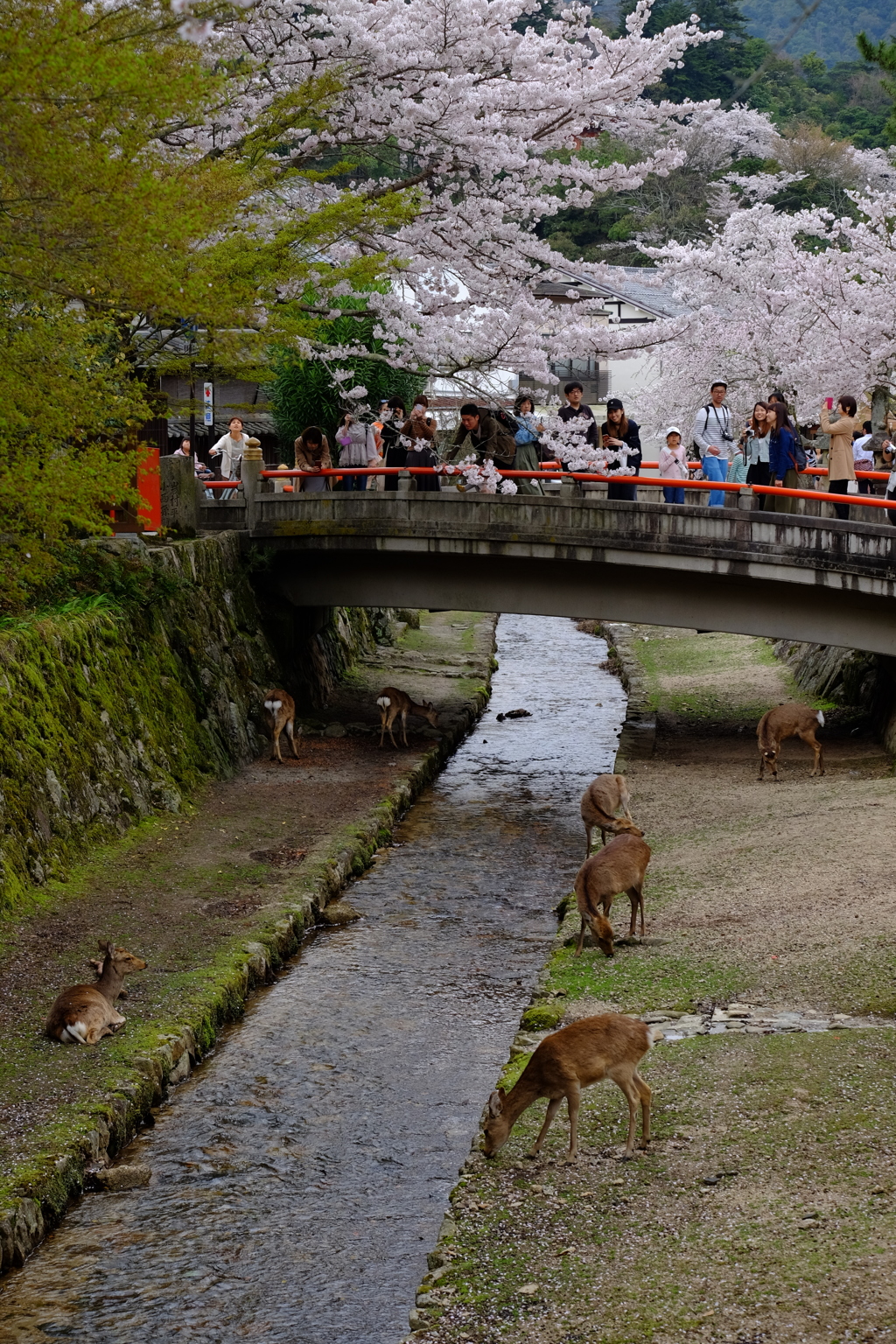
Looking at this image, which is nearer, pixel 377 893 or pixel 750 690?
pixel 377 893

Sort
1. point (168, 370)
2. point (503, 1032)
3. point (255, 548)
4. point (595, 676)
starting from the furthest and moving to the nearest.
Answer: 1. point (595, 676)
2. point (255, 548)
3. point (168, 370)
4. point (503, 1032)

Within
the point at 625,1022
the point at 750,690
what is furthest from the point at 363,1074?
the point at 750,690

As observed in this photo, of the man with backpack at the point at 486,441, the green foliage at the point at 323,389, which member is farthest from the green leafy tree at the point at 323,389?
the man with backpack at the point at 486,441

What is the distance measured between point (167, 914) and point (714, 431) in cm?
1256

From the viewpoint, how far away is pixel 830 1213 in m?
7.86

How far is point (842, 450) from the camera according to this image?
70.3ft

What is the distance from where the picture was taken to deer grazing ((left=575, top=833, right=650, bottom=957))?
13.1 m

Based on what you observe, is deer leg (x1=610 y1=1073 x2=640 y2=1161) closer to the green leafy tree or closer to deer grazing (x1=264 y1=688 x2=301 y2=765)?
deer grazing (x1=264 y1=688 x2=301 y2=765)

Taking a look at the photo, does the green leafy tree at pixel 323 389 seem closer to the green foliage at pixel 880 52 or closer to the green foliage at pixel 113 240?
the green foliage at pixel 113 240

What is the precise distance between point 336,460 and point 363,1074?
69.1 feet

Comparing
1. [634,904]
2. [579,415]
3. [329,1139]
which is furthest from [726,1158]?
[579,415]

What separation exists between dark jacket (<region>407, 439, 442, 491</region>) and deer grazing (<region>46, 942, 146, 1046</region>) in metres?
14.1

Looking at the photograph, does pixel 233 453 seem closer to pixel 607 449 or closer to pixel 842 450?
pixel 607 449

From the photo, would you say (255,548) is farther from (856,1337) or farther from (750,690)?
(856,1337)
